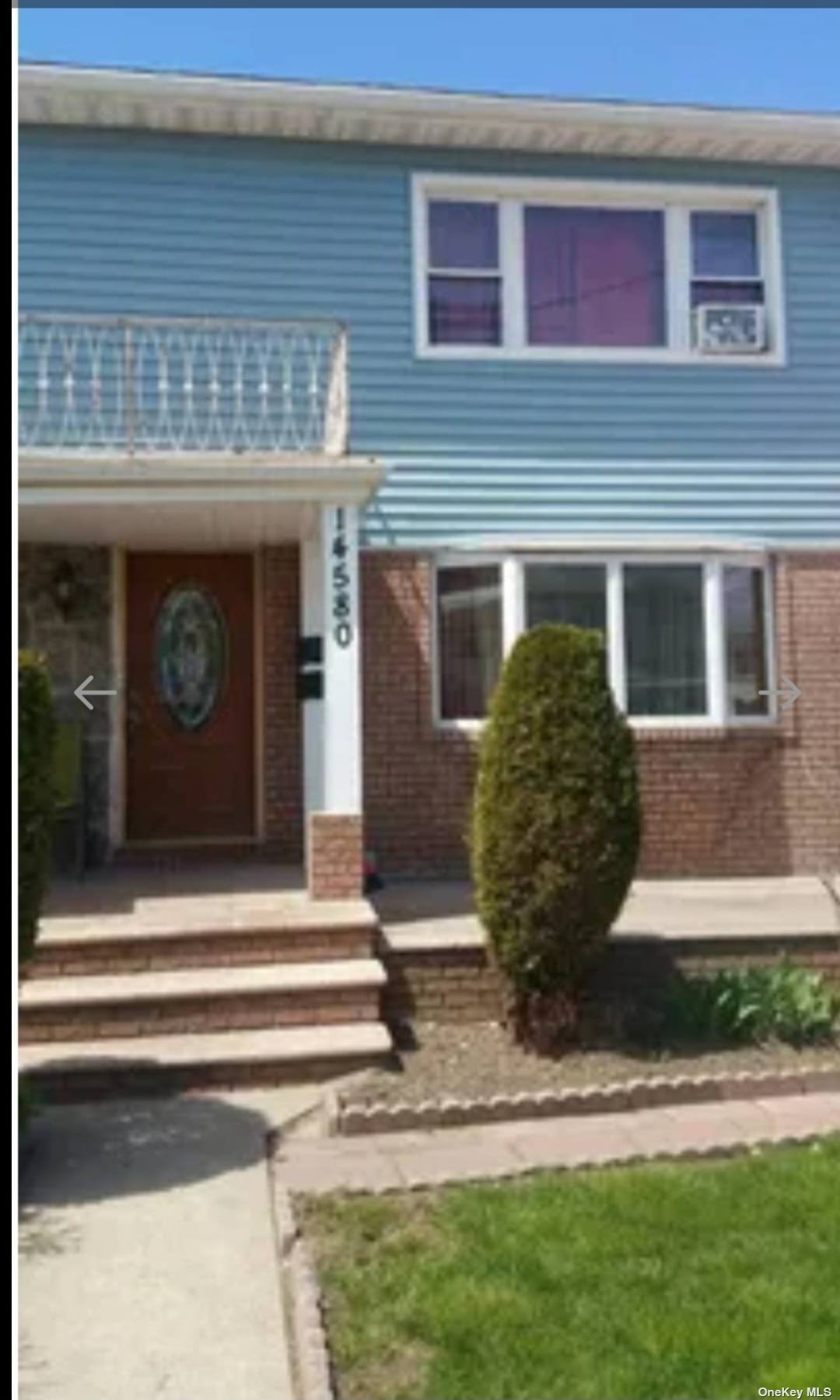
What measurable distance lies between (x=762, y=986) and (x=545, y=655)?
215 cm

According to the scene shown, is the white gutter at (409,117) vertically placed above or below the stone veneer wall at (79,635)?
above

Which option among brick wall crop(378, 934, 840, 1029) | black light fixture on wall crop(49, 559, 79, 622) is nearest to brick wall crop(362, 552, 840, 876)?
black light fixture on wall crop(49, 559, 79, 622)

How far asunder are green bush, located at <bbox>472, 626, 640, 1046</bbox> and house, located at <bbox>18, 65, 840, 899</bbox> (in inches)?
132

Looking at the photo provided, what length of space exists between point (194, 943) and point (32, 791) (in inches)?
89.4

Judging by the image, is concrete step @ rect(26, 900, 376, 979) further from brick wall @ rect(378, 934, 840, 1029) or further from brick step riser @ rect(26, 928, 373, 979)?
brick wall @ rect(378, 934, 840, 1029)

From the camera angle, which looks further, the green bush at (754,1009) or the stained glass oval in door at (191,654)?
the stained glass oval in door at (191,654)

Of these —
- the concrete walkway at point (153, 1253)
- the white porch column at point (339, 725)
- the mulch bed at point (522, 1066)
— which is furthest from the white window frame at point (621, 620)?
the concrete walkway at point (153, 1253)

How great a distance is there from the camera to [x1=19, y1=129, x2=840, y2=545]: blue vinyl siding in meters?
9.98

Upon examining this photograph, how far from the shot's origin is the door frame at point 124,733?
9969 mm

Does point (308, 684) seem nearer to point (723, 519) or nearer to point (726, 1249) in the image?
point (723, 519)

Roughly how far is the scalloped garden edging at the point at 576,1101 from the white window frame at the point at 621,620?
178 inches

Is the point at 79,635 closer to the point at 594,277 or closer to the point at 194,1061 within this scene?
the point at 194,1061

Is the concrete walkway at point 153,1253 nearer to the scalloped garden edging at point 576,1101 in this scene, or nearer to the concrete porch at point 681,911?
the scalloped garden edging at point 576,1101

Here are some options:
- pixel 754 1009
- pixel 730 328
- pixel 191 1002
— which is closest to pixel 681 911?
pixel 754 1009
